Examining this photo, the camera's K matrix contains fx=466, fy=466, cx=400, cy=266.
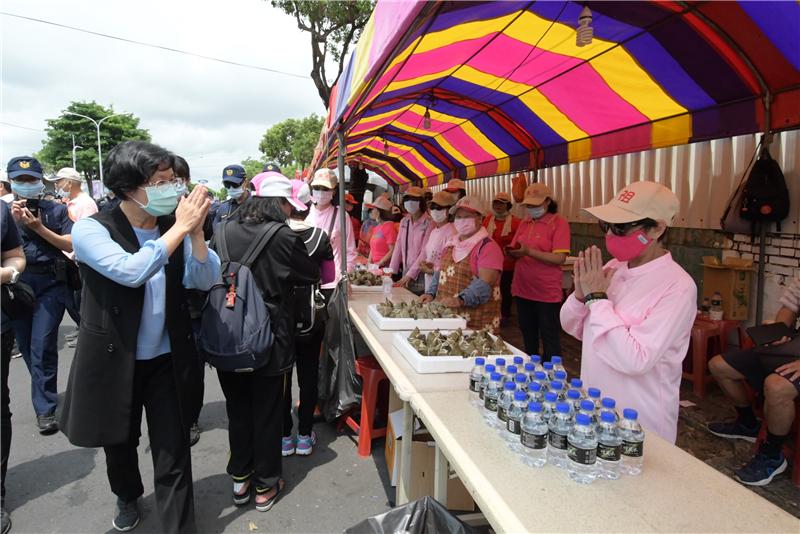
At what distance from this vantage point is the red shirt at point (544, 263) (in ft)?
13.9

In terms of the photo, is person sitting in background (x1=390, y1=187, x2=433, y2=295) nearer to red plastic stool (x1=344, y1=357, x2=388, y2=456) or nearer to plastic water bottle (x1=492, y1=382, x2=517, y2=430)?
red plastic stool (x1=344, y1=357, x2=388, y2=456)

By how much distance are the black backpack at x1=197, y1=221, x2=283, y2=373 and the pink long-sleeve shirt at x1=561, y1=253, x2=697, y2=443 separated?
1.66 metres

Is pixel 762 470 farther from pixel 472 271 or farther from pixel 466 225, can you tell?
pixel 466 225

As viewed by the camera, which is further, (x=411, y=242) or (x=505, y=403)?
(x=411, y=242)

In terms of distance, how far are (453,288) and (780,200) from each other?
9.38ft

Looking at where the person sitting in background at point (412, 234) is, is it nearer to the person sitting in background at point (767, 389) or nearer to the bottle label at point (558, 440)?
the person sitting in background at point (767, 389)

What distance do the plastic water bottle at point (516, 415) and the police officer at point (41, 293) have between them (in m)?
3.52

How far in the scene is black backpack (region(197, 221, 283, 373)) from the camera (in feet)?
8.10

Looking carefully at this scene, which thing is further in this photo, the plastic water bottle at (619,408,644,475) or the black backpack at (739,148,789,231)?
the black backpack at (739,148,789,231)

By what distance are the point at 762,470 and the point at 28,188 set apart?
216 inches

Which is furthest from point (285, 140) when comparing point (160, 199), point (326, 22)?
point (160, 199)

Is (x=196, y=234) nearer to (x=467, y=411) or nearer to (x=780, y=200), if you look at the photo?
(x=467, y=411)

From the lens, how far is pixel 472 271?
3381 mm

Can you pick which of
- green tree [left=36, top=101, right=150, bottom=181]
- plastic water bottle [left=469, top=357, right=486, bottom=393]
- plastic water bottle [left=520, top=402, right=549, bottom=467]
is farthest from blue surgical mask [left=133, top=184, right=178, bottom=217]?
green tree [left=36, top=101, right=150, bottom=181]
